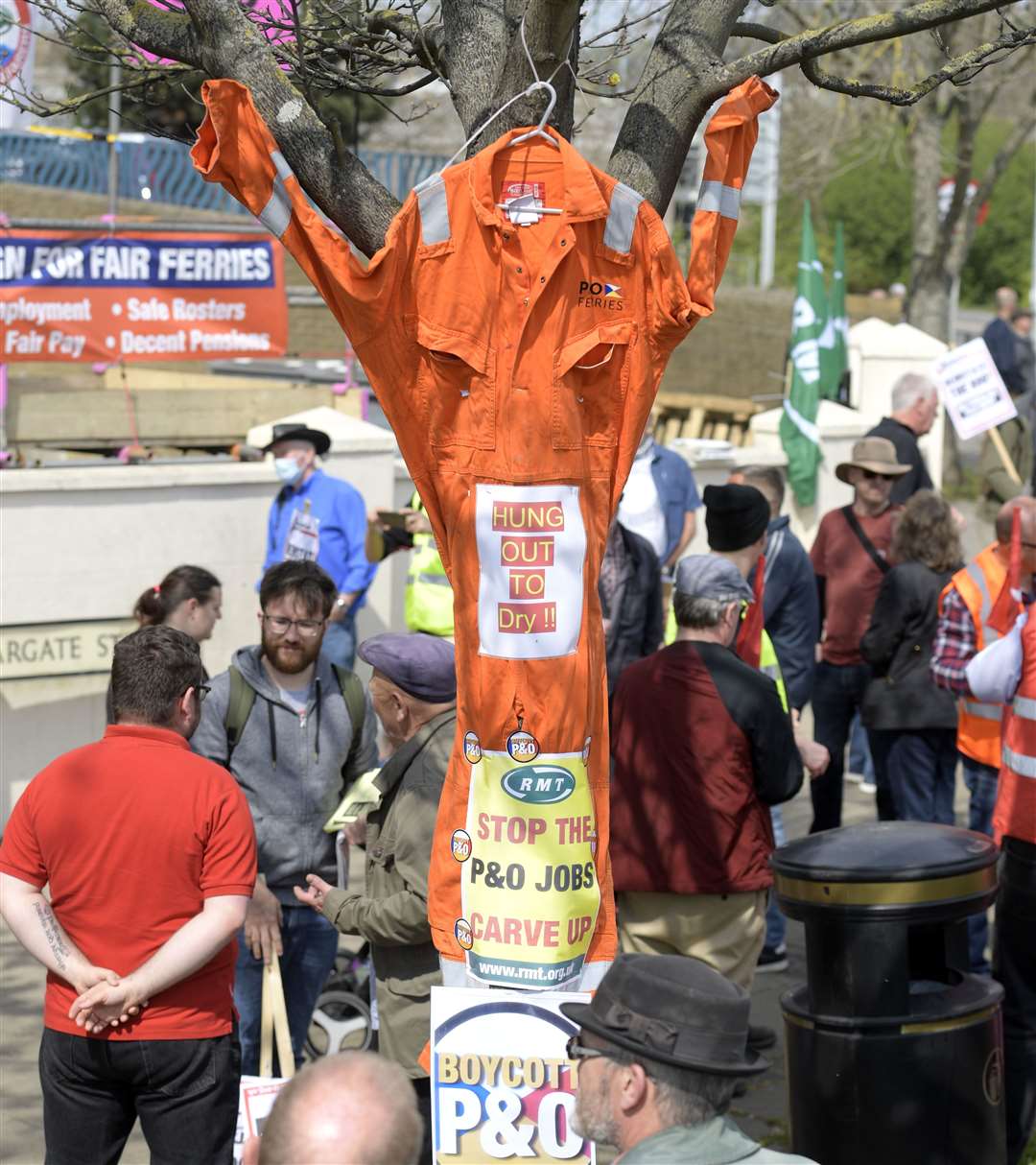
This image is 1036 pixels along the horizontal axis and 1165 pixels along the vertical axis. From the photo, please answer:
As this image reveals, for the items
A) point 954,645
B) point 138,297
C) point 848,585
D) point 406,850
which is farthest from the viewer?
point 138,297

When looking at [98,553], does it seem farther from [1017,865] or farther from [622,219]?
[622,219]

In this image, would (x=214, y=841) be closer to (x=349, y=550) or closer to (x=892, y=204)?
(x=349, y=550)

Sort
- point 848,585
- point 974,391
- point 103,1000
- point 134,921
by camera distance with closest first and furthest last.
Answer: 1. point 103,1000
2. point 134,921
3. point 848,585
4. point 974,391

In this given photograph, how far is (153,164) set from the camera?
15688 mm

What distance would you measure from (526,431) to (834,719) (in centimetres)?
541

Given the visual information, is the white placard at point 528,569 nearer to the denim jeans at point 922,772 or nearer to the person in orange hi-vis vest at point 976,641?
the person in orange hi-vis vest at point 976,641

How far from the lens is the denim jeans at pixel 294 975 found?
565cm

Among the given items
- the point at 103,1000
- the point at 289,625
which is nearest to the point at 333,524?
the point at 289,625

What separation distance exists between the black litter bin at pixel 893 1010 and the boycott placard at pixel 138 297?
6550 millimetres

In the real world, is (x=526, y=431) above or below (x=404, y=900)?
above

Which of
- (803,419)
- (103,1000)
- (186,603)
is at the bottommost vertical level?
(103,1000)

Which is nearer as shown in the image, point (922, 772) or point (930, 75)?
point (930, 75)

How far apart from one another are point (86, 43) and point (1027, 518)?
364 centimetres

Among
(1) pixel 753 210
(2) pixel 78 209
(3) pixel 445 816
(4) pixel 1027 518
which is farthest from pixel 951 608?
(1) pixel 753 210
